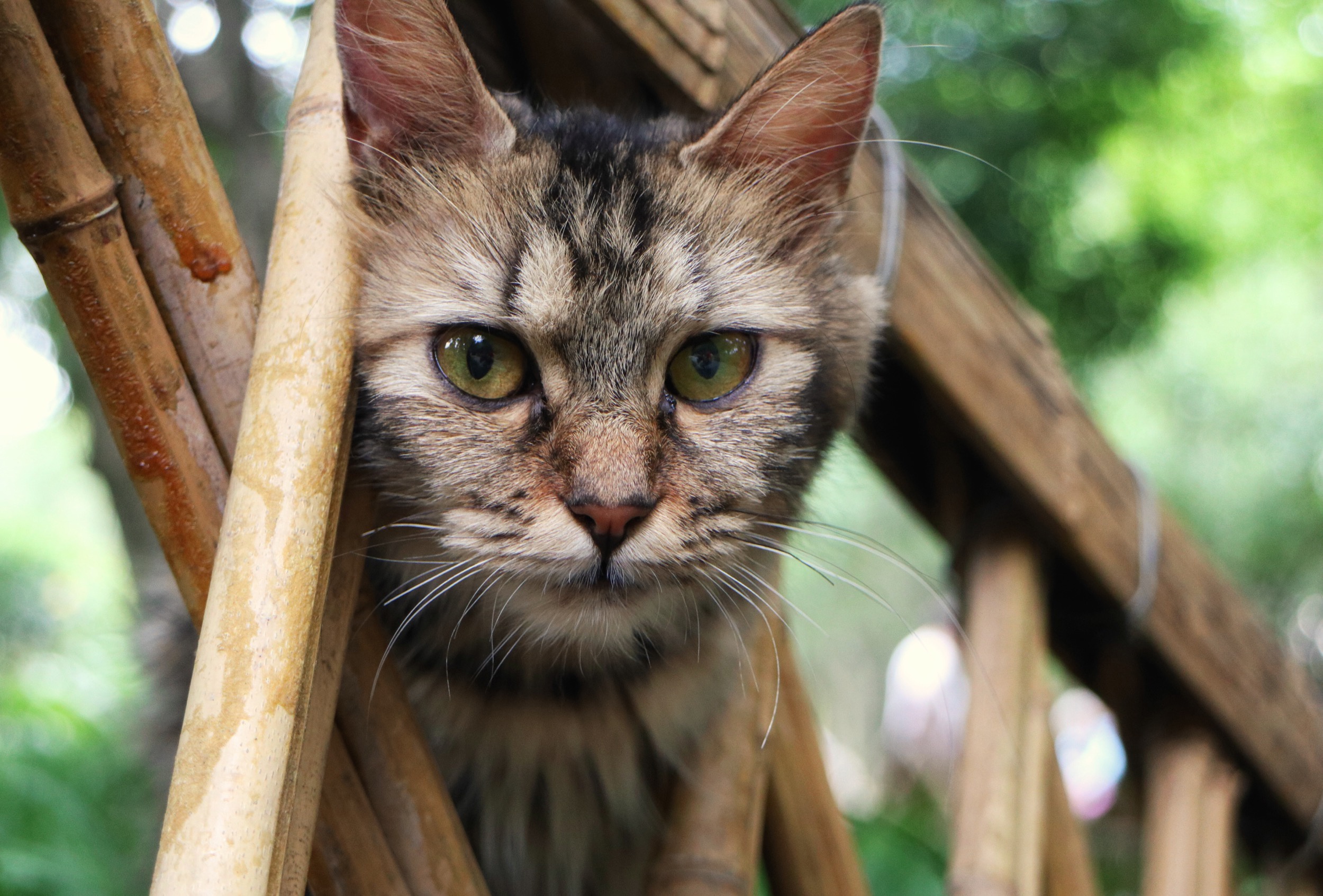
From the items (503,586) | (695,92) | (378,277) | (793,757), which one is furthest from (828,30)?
(793,757)

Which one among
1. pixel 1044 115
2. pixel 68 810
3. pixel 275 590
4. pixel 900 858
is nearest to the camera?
pixel 275 590

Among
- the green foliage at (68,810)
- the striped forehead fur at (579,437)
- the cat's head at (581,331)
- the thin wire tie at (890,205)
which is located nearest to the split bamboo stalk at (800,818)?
the striped forehead fur at (579,437)

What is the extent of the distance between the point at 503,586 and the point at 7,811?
1.33 metres

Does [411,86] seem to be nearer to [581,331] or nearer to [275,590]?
[581,331]

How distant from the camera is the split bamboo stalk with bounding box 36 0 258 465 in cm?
71

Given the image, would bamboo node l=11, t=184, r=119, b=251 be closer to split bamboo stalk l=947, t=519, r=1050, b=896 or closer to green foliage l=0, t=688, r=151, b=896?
green foliage l=0, t=688, r=151, b=896

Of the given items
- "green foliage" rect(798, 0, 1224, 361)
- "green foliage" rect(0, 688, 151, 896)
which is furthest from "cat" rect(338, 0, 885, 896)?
"green foliage" rect(798, 0, 1224, 361)

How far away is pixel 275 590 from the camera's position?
2.01ft

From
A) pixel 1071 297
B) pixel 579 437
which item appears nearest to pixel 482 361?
pixel 579 437

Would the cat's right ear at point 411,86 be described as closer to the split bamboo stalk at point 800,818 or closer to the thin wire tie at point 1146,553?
the split bamboo stalk at point 800,818

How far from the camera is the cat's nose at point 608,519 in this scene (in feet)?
2.56

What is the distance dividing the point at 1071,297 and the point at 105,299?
2.28 metres

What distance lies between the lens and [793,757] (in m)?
1.27

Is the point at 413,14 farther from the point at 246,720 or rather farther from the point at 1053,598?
the point at 1053,598
